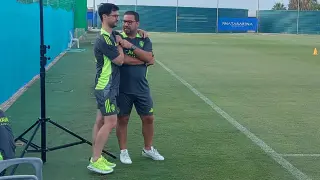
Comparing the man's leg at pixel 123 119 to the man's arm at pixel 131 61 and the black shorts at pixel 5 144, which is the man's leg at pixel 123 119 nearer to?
the man's arm at pixel 131 61

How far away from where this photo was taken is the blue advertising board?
168 feet

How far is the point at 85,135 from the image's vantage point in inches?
279

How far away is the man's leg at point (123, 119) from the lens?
5.55 metres

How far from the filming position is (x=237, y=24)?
51.8 m

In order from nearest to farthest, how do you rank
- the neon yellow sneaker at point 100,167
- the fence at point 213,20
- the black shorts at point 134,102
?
the neon yellow sneaker at point 100,167 → the black shorts at point 134,102 → the fence at point 213,20

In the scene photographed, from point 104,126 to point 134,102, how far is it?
498 millimetres

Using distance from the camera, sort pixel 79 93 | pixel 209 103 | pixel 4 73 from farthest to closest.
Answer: pixel 79 93 → pixel 209 103 → pixel 4 73

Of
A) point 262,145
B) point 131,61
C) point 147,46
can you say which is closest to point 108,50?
point 131,61

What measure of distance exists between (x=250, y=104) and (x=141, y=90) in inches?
182

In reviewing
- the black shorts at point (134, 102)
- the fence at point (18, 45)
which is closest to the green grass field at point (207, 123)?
the fence at point (18, 45)

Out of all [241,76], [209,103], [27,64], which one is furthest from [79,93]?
[241,76]

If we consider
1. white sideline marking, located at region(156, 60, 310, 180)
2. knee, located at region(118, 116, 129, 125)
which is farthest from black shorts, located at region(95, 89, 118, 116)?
white sideline marking, located at region(156, 60, 310, 180)

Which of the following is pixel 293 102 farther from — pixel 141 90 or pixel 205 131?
pixel 141 90

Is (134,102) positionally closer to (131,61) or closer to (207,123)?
(131,61)
